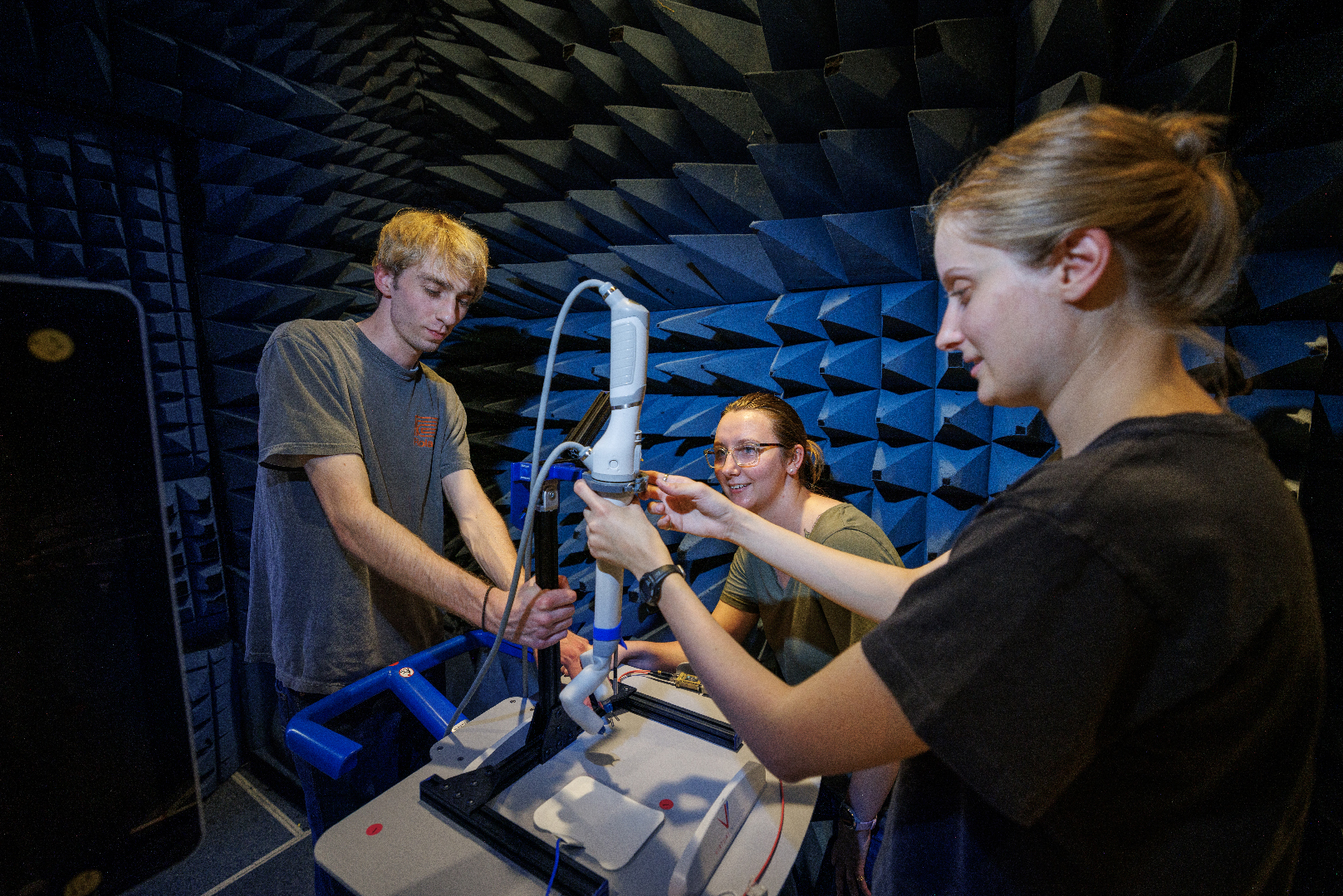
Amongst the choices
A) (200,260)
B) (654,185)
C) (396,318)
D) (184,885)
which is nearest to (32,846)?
(184,885)

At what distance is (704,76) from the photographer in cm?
213

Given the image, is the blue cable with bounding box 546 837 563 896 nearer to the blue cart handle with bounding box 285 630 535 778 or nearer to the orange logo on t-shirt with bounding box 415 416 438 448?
the blue cart handle with bounding box 285 630 535 778

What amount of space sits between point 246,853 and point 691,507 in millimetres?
2458

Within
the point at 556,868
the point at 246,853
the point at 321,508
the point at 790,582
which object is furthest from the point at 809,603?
the point at 246,853

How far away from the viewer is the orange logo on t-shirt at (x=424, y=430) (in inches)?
63.1

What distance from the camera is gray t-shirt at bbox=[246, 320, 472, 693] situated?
4.46 feet

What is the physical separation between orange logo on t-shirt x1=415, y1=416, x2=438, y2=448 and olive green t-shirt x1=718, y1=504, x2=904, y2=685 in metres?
0.97

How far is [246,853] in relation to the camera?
218 centimetres

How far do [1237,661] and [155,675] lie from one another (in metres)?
2.58

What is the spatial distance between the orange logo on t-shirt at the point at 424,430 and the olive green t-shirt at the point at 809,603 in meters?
0.97

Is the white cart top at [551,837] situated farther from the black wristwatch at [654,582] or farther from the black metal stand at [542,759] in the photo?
the black wristwatch at [654,582]

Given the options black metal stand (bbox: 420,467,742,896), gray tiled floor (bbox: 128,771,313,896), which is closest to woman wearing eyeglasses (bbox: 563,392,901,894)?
black metal stand (bbox: 420,467,742,896)

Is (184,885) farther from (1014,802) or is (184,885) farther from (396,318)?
(1014,802)

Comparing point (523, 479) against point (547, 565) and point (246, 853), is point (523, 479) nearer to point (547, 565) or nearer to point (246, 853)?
point (547, 565)
